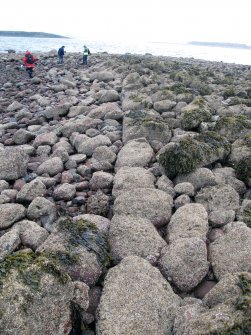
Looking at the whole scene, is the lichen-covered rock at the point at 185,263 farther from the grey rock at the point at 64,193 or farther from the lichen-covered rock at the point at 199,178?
the grey rock at the point at 64,193

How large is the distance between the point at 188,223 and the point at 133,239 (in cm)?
103

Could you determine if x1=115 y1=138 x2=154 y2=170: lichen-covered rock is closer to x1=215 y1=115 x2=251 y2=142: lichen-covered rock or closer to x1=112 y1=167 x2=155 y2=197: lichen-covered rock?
x1=112 y1=167 x2=155 y2=197: lichen-covered rock

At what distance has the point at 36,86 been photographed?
1956 centimetres

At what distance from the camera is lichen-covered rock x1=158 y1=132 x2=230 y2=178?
24.0 ft

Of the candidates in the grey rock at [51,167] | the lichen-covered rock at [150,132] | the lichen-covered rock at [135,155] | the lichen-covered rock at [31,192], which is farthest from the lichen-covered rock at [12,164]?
the lichen-covered rock at [150,132]

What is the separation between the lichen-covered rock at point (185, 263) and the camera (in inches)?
189

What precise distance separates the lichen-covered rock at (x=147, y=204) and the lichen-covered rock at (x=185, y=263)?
924 millimetres

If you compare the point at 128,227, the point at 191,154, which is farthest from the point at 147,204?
the point at 191,154

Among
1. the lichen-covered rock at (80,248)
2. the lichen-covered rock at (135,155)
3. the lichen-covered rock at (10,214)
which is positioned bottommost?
the lichen-covered rock at (10,214)

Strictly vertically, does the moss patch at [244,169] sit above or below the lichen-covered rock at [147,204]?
above

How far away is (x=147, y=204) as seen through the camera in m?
6.14

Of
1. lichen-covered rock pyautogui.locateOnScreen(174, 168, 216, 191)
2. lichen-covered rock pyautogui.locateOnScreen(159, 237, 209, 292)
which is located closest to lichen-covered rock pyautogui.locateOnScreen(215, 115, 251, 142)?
lichen-covered rock pyautogui.locateOnScreen(174, 168, 216, 191)

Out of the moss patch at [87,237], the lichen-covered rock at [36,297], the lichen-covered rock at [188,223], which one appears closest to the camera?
the lichen-covered rock at [36,297]

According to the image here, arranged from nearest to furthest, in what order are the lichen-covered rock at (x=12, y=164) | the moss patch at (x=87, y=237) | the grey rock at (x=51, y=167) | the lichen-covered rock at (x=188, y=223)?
the moss patch at (x=87, y=237)
the lichen-covered rock at (x=188, y=223)
the lichen-covered rock at (x=12, y=164)
the grey rock at (x=51, y=167)
